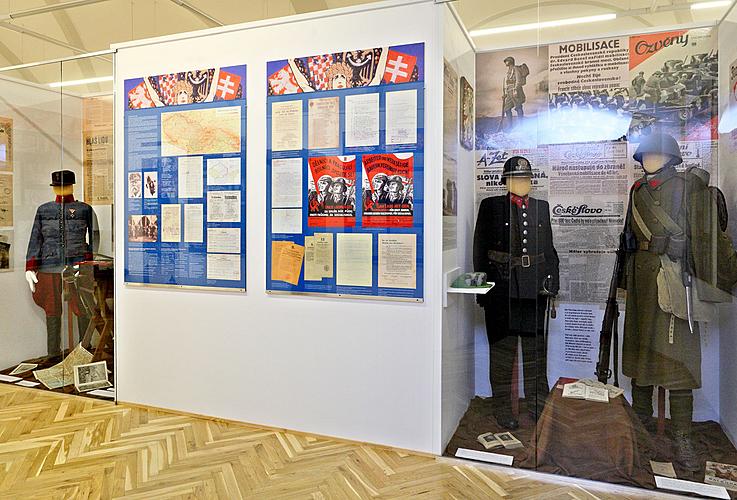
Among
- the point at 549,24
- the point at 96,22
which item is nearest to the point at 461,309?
the point at 549,24

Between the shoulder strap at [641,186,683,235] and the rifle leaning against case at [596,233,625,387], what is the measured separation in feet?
0.71

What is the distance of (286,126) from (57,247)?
2352 mm

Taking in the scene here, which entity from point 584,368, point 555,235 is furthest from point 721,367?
point 555,235

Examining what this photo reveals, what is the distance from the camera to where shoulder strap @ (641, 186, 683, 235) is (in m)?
2.96

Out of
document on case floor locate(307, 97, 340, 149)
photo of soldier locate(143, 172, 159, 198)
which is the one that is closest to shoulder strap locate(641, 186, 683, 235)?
document on case floor locate(307, 97, 340, 149)

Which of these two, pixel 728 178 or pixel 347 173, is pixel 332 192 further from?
pixel 728 178

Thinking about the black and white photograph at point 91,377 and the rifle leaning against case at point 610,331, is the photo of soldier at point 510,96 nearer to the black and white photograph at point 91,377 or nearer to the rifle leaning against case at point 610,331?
the rifle leaning against case at point 610,331

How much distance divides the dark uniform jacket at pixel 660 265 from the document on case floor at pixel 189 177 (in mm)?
2730

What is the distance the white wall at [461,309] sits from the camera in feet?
11.1

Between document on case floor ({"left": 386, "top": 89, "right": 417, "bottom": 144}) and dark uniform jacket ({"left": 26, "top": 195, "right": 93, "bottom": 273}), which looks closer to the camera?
document on case floor ({"left": 386, "top": 89, "right": 417, "bottom": 144})

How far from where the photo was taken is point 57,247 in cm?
466

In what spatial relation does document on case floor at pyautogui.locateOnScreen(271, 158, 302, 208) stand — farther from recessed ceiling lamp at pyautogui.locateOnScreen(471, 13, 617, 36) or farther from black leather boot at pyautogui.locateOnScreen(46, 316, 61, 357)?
black leather boot at pyautogui.locateOnScreen(46, 316, 61, 357)

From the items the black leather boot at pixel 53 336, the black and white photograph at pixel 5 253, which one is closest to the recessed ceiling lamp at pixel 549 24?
the black leather boot at pixel 53 336

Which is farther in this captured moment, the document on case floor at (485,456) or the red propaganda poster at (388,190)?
the red propaganda poster at (388,190)
